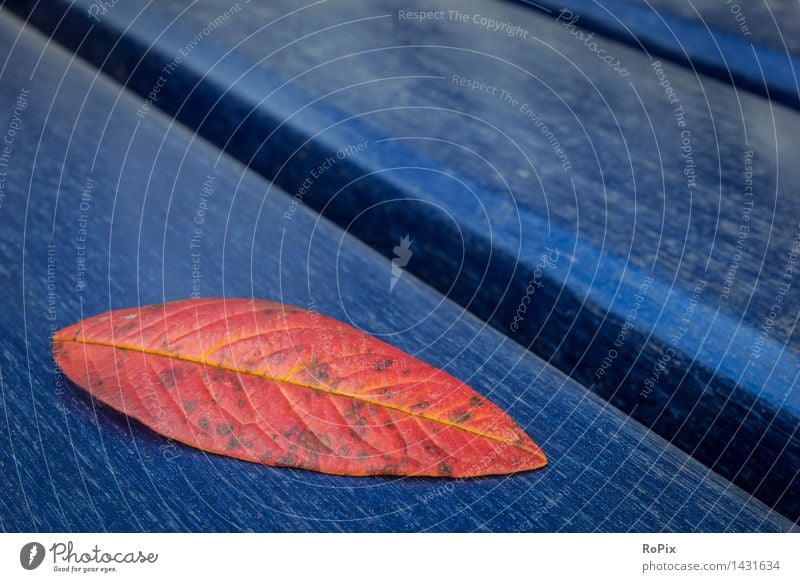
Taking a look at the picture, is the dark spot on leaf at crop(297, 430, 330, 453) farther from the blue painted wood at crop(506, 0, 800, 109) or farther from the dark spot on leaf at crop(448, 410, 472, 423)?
the blue painted wood at crop(506, 0, 800, 109)

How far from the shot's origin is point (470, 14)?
0.69 metres

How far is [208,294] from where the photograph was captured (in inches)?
15.8

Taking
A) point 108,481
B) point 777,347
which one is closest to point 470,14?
point 777,347

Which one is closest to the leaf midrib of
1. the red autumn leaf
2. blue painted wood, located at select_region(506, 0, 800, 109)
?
the red autumn leaf

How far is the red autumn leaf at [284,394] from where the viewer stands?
0.33 metres

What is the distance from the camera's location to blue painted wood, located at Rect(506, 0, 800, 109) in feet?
2.11

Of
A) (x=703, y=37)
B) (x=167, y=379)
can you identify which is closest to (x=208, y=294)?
(x=167, y=379)

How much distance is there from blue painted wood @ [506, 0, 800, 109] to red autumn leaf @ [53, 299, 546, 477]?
1.37 feet

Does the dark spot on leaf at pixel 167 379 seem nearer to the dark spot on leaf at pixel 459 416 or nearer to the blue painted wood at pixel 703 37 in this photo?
the dark spot on leaf at pixel 459 416

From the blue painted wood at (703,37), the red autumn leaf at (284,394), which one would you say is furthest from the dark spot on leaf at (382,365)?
the blue painted wood at (703,37)

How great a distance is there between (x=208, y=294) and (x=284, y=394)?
88 mm

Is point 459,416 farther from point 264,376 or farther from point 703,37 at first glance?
point 703,37
